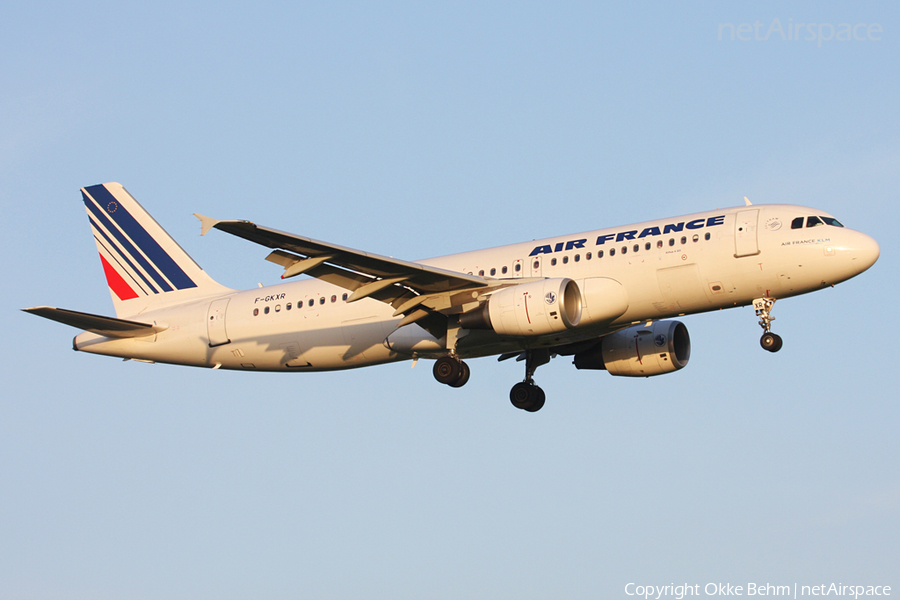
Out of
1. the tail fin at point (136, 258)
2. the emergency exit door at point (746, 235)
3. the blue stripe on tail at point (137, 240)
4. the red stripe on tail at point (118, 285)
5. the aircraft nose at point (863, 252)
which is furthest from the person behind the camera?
the red stripe on tail at point (118, 285)

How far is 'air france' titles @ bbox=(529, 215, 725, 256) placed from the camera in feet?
102

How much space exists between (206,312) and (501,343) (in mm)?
10962

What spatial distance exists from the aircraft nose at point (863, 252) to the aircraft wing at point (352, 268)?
10.4 meters

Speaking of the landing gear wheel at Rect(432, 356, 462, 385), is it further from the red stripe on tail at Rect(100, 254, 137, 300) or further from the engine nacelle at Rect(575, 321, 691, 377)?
the red stripe on tail at Rect(100, 254, 137, 300)

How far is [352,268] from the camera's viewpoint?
3030 cm

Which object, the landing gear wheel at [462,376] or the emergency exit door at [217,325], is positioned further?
the emergency exit door at [217,325]

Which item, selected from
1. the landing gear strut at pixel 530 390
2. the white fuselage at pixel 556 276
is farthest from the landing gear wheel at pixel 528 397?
the white fuselage at pixel 556 276

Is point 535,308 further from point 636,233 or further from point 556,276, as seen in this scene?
point 636,233

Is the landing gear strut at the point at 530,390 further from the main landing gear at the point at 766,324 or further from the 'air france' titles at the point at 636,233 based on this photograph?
the main landing gear at the point at 766,324

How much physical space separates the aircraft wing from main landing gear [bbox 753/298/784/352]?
26.0 feet

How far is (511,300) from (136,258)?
1717 centimetres


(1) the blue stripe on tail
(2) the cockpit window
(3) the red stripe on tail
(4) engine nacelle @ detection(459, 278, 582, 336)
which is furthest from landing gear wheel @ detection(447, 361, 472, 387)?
(3) the red stripe on tail

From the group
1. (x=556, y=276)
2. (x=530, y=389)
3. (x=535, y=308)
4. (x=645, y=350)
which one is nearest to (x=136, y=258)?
(x=530, y=389)

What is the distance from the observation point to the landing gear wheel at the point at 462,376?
3247 centimetres
